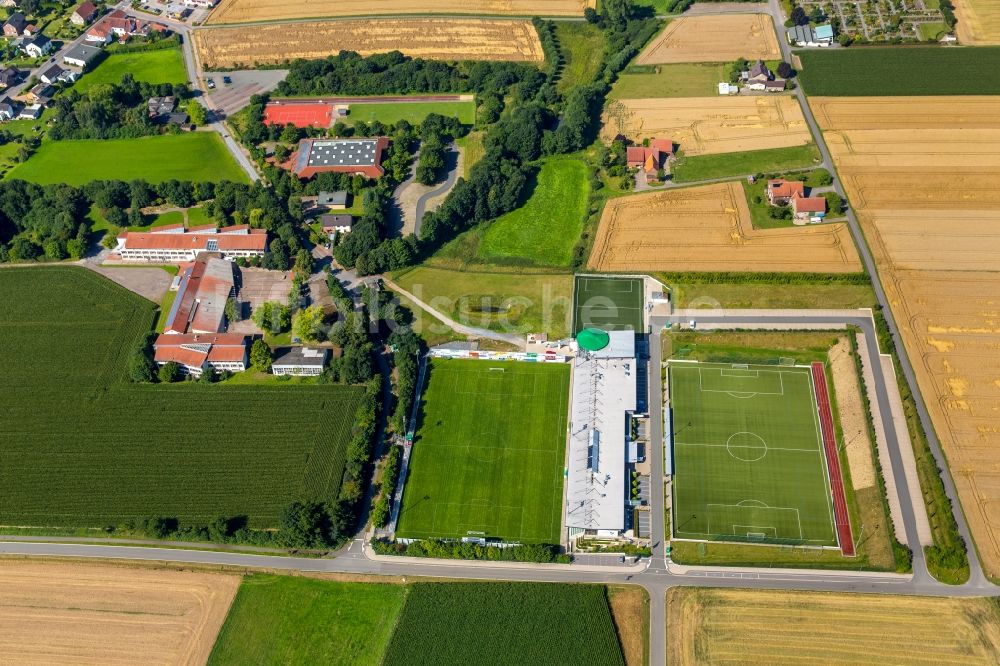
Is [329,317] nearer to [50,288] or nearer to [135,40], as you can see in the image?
[50,288]

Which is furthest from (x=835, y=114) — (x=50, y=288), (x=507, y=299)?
(x=50, y=288)

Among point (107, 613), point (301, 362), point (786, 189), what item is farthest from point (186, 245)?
point (786, 189)

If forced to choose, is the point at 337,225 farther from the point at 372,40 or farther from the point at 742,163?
the point at 742,163

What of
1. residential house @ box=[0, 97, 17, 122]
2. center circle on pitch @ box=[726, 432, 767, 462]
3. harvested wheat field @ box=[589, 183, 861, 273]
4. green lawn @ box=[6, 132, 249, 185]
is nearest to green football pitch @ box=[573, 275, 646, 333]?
harvested wheat field @ box=[589, 183, 861, 273]

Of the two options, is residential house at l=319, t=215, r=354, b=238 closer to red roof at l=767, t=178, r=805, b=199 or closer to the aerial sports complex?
the aerial sports complex

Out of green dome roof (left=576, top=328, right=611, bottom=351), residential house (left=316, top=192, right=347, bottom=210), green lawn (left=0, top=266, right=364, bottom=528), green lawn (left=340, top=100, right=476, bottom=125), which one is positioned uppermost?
green lawn (left=340, top=100, right=476, bottom=125)

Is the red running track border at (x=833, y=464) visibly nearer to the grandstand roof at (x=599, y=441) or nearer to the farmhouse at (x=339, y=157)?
the grandstand roof at (x=599, y=441)
